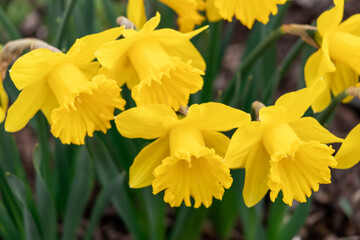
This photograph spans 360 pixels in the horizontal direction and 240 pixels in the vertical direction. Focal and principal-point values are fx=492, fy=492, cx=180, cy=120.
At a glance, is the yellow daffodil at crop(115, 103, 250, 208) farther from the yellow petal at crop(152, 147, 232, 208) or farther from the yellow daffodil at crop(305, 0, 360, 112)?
the yellow daffodil at crop(305, 0, 360, 112)

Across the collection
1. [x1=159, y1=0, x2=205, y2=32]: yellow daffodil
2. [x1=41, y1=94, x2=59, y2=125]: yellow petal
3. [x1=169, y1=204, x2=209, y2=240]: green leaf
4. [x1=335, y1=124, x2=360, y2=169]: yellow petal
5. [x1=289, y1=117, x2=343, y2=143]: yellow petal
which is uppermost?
[x1=159, y1=0, x2=205, y2=32]: yellow daffodil

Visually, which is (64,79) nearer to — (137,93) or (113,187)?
(137,93)

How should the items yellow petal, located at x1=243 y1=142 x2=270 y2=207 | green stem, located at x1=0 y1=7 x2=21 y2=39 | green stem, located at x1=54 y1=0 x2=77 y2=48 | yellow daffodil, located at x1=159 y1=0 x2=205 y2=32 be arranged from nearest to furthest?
1. yellow petal, located at x1=243 y1=142 x2=270 y2=207
2. yellow daffodil, located at x1=159 y1=0 x2=205 y2=32
3. green stem, located at x1=54 y1=0 x2=77 y2=48
4. green stem, located at x1=0 y1=7 x2=21 y2=39

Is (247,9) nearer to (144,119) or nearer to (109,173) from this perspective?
(144,119)

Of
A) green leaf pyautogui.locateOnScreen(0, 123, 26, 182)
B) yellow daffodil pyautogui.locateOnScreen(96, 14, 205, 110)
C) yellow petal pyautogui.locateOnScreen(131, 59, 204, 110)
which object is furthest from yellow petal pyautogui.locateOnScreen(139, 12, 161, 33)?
green leaf pyautogui.locateOnScreen(0, 123, 26, 182)

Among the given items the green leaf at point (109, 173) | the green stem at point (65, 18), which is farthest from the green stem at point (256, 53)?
the green stem at point (65, 18)

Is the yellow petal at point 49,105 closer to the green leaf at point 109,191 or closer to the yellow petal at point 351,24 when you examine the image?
the green leaf at point 109,191
